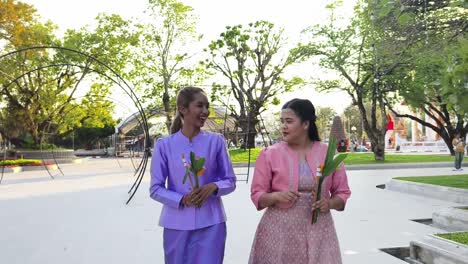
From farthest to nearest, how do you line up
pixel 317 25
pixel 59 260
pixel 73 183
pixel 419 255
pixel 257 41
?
pixel 257 41 → pixel 317 25 → pixel 73 183 → pixel 59 260 → pixel 419 255

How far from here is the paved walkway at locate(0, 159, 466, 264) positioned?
204 inches

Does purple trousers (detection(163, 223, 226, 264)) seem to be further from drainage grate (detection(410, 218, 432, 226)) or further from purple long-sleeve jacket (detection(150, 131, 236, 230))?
drainage grate (detection(410, 218, 432, 226))

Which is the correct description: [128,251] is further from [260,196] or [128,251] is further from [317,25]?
[317,25]

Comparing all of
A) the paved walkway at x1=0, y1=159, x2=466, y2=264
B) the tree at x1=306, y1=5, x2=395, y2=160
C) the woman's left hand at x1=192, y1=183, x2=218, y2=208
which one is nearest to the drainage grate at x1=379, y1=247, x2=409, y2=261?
the paved walkway at x1=0, y1=159, x2=466, y2=264

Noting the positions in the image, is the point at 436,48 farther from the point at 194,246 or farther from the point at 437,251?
the point at 194,246

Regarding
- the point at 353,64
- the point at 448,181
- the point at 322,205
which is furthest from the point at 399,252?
the point at 353,64

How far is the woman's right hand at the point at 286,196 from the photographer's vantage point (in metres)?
2.34

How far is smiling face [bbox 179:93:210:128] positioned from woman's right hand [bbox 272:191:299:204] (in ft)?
1.82

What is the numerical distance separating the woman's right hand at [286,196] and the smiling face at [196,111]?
0.56 m

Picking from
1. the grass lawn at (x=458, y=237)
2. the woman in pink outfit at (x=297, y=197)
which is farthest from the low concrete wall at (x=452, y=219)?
the woman in pink outfit at (x=297, y=197)

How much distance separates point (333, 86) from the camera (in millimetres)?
22297

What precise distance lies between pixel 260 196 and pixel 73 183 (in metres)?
13.5

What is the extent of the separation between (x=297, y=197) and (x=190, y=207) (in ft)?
1.71

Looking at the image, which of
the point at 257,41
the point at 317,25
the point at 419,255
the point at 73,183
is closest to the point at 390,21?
the point at 419,255
